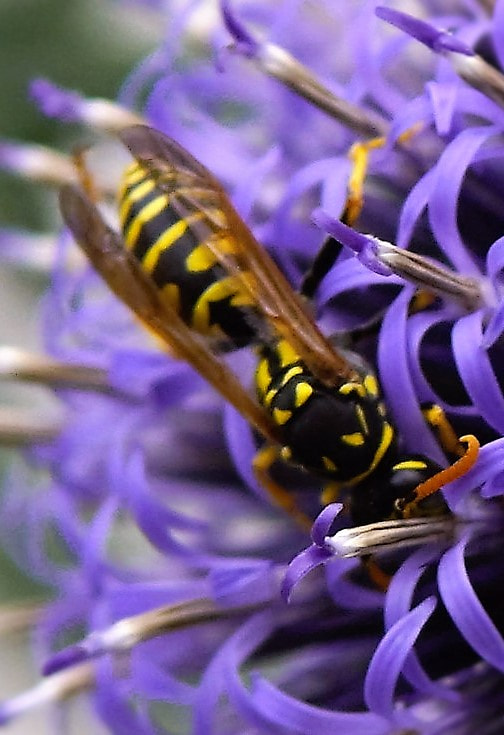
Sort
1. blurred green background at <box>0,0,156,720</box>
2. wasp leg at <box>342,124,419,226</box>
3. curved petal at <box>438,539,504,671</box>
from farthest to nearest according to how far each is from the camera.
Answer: blurred green background at <box>0,0,156,720</box>
wasp leg at <box>342,124,419,226</box>
curved petal at <box>438,539,504,671</box>

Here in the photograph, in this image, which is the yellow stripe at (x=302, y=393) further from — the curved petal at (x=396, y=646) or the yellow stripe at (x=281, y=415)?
the curved petal at (x=396, y=646)

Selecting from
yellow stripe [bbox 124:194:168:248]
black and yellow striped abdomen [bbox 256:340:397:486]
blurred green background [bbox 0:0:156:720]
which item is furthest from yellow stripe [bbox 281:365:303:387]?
blurred green background [bbox 0:0:156:720]

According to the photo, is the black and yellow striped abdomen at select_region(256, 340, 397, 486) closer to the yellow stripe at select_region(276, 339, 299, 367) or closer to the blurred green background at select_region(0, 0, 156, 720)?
the yellow stripe at select_region(276, 339, 299, 367)

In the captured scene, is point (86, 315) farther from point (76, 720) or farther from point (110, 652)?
point (76, 720)

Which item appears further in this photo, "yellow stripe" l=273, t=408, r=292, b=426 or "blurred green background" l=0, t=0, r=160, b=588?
"blurred green background" l=0, t=0, r=160, b=588

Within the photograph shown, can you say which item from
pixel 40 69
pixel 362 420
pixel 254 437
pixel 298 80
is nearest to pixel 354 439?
pixel 362 420

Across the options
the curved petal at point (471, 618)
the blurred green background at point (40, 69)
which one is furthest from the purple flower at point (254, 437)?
the blurred green background at point (40, 69)
